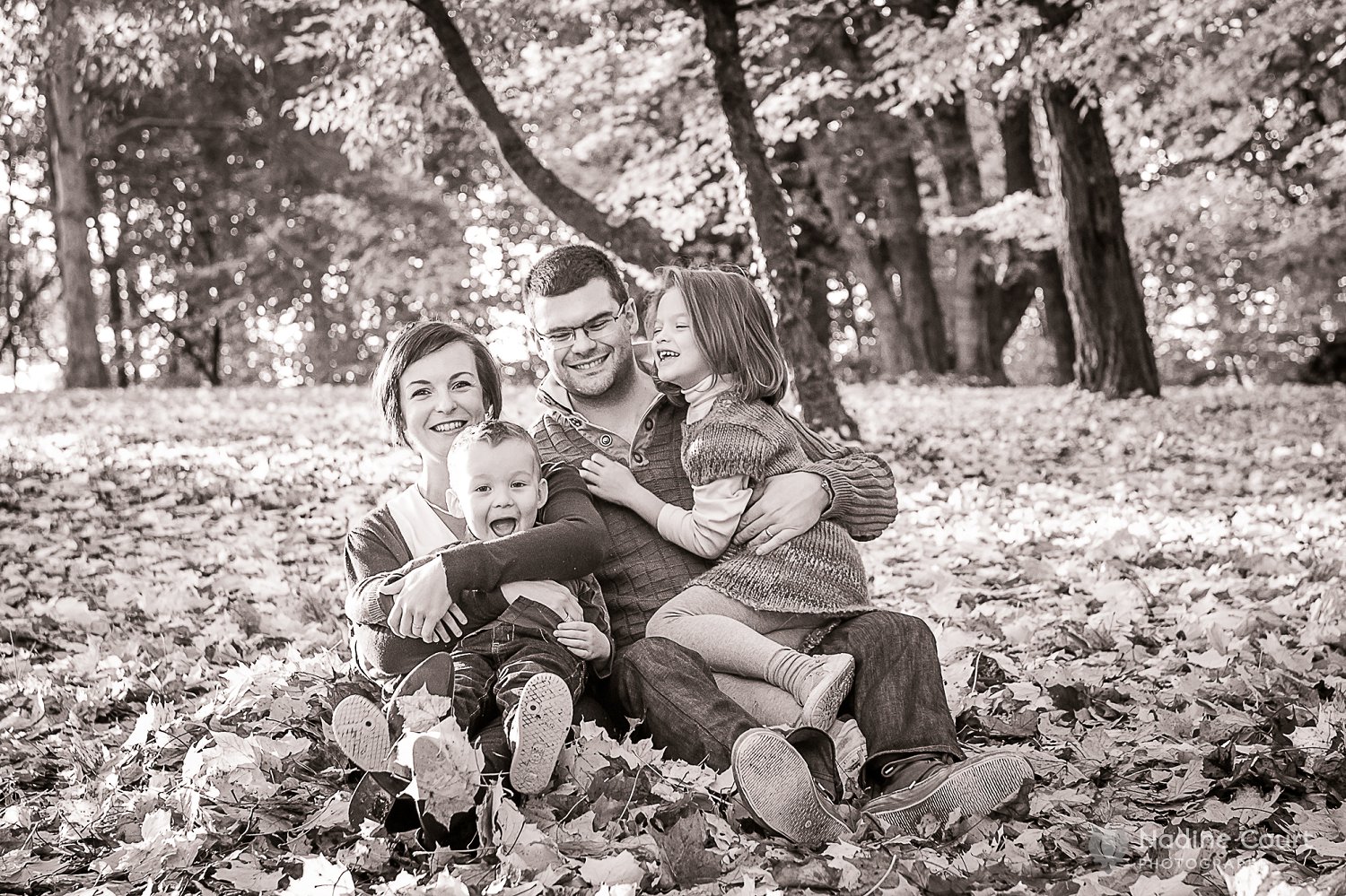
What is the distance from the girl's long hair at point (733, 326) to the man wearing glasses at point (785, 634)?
0.69 ft

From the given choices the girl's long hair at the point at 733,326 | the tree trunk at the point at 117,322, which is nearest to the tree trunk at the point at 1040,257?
the girl's long hair at the point at 733,326

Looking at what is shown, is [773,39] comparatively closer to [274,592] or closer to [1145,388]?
[1145,388]

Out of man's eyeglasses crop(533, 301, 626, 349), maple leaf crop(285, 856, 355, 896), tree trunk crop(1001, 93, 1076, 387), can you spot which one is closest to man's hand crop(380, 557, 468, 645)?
maple leaf crop(285, 856, 355, 896)

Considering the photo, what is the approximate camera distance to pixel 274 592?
509 centimetres

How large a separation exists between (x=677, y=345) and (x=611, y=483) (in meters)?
0.39

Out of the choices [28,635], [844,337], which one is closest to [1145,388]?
[28,635]

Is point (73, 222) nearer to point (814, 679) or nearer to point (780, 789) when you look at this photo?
point (814, 679)

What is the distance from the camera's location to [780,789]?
2430 millimetres

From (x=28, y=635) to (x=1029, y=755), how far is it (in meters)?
3.58

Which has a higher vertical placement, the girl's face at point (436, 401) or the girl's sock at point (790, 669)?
the girl's face at point (436, 401)

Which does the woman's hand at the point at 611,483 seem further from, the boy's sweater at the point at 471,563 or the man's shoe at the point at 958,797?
the man's shoe at the point at 958,797

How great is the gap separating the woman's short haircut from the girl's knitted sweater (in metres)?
0.58

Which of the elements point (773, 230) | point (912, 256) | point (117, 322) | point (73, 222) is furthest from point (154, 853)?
point (117, 322)

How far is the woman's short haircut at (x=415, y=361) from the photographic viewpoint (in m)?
3.19
